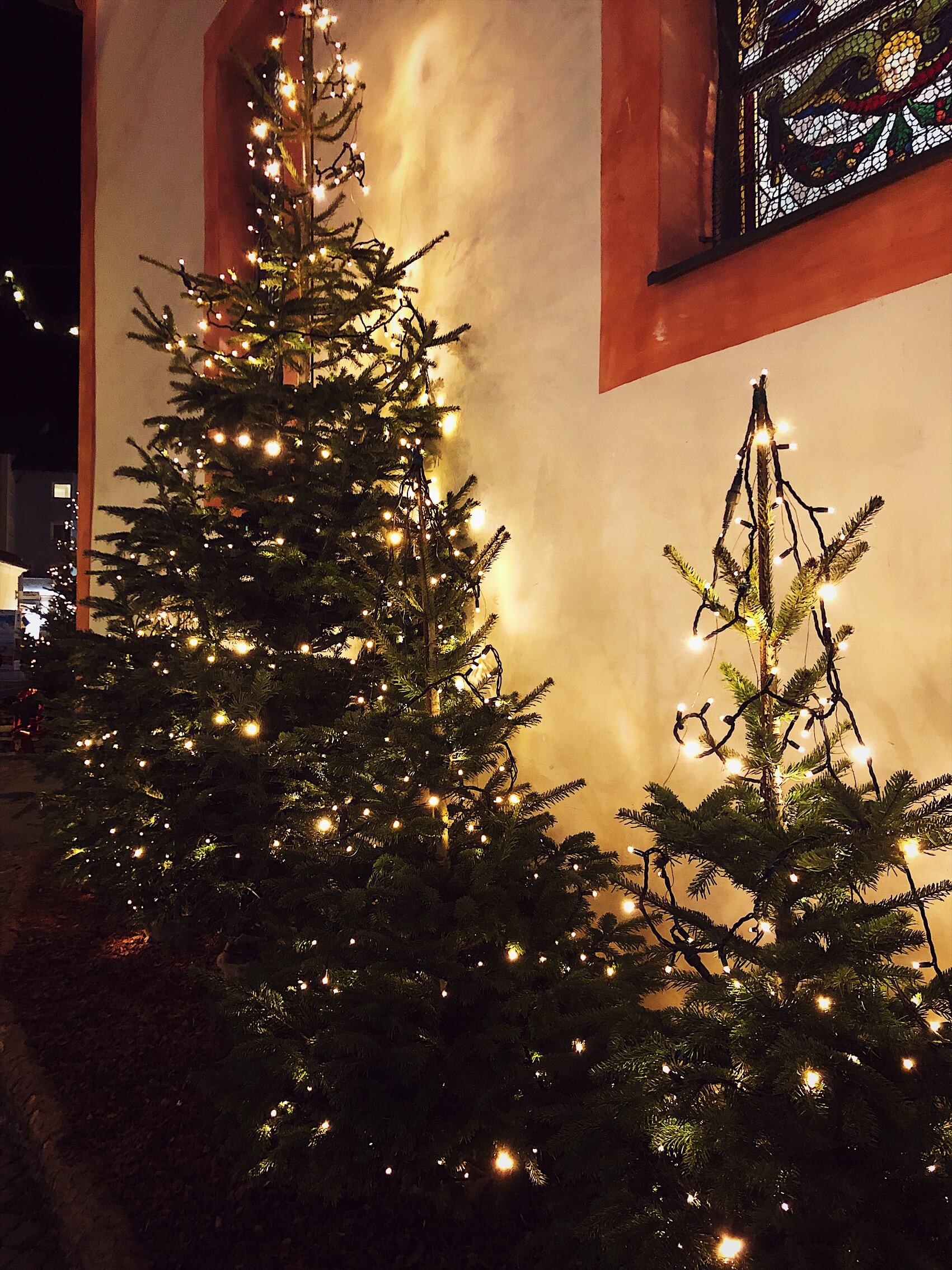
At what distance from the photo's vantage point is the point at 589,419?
352 cm

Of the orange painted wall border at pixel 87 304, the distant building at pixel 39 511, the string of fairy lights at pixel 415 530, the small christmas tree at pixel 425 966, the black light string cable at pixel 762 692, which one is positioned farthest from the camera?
the distant building at pixel 39 511

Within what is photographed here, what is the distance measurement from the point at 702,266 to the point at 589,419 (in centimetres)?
81

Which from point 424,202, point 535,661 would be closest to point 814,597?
point 535,661

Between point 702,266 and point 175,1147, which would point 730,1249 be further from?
point 702,266

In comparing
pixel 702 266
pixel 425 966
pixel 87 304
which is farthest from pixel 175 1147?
pixel 87 304

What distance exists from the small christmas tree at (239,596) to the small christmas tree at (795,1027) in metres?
1.88

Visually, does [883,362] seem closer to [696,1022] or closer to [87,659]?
[696,1022]

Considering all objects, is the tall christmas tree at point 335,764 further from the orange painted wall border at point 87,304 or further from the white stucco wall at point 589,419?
the orange painted wall border at point 87,304

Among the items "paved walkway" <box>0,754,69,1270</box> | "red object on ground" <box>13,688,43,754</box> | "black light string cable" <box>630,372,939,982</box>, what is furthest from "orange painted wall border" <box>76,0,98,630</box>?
"black light string cable" <box>630,372,939,982</box>

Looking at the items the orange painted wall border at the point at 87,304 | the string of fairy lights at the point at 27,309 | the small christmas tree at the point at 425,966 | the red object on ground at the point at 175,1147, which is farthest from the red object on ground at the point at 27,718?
the small christmas tree at the point at 425,966

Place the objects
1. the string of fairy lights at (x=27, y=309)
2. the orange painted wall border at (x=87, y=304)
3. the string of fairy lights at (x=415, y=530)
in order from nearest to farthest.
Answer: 1. the string of fairy lights at (x=415, y=530)
2. the orange painted wall border at (x=87, y=304)
3. the string of fairy lights at (x=27, y=309)

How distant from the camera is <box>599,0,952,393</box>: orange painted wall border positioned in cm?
238

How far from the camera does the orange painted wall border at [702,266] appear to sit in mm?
2377

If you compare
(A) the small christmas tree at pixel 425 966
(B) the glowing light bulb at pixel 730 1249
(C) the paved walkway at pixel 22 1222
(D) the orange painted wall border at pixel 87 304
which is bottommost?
(B) the glowing light bulb at pixel 730 1249
